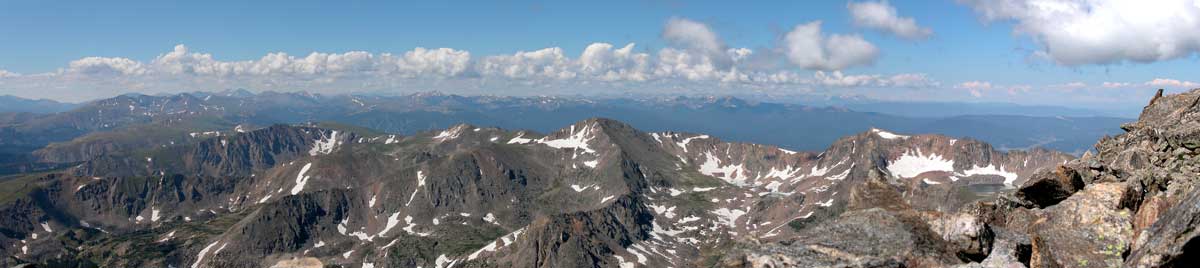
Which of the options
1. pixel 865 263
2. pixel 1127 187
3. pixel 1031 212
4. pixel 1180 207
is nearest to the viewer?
pixel 1180 207

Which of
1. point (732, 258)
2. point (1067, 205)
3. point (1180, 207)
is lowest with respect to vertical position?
point (732, 258)

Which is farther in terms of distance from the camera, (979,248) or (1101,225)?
(1101,225)

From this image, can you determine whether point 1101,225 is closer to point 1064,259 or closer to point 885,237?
point 1064,259

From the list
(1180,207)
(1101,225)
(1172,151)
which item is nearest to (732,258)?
(1180,207)

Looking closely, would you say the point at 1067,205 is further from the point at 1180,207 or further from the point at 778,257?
the point at 778,257

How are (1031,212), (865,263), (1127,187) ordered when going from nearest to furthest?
(865,263) → (1127,187) → (1031,212)

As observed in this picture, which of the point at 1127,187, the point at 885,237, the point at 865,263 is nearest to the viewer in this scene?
the point at 865,263

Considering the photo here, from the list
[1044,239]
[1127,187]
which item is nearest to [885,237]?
[1044,239]

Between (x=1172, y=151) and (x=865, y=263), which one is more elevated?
(x=1172, y=151)

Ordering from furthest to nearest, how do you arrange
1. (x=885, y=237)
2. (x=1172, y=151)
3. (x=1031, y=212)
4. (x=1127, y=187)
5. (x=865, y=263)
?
(x=1172, y=151) → (x=1031, y=212) → (x=1127, y=187) → (x=885, y=237) → (x=865, y=263)
